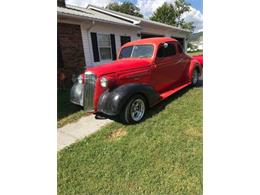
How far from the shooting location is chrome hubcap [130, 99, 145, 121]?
3.58 metres

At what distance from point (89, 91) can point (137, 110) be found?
103 centimetres

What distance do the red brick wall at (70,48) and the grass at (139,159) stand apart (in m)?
4.49

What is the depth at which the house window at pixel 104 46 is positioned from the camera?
860 centimetres

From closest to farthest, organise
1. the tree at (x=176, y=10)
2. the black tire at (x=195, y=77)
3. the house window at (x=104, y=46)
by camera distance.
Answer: the tree at (x=176, y=10)
the black tire at (x=195, y=77)
the house window at (x=104, y=46)

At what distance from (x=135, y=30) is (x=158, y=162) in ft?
31.3

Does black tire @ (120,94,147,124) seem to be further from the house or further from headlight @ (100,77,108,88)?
the house

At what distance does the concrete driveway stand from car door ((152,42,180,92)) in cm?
154

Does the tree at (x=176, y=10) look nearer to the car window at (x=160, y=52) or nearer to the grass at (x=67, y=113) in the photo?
the car window at (x=160, y=52)

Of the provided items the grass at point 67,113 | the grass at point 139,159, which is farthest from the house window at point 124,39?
the grass at point 139,159

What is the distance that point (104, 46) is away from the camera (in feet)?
28.9
